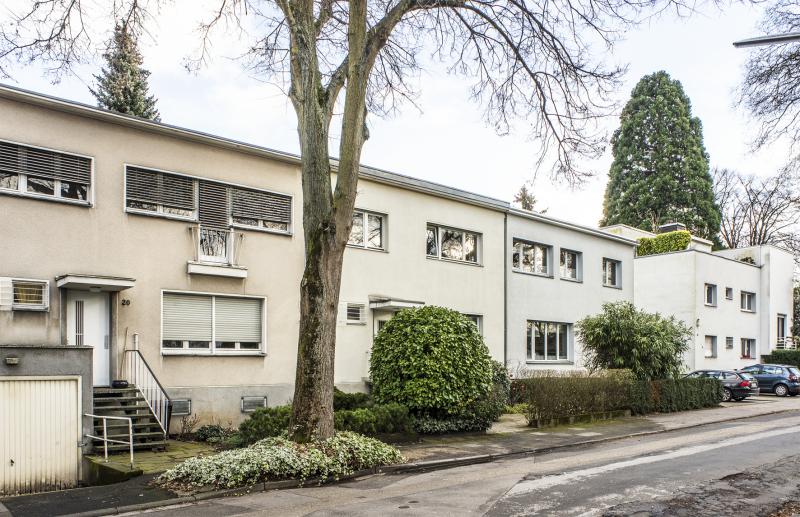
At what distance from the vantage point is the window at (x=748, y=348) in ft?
133

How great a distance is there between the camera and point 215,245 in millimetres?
17422

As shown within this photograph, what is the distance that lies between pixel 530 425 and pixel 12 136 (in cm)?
1366

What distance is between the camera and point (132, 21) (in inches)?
526

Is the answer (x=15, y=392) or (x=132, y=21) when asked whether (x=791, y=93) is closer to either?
(x=132, y=21)

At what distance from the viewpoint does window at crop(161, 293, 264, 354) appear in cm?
1652

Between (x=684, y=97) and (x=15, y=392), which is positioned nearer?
(x=15, y=392)

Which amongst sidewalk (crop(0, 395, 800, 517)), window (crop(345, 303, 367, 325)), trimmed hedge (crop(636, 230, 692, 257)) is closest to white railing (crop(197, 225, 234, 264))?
window (crop(345, 303, 367, 325))

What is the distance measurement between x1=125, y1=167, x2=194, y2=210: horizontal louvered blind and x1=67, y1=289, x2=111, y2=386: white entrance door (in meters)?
2.38

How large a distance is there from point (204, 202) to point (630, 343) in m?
14.3

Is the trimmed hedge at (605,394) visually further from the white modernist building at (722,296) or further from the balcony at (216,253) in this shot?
the white modernist building at (722,296)

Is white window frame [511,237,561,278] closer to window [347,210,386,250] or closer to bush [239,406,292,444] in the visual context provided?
window [347,210,386,250]

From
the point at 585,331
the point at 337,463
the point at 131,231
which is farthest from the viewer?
the point at 585,331

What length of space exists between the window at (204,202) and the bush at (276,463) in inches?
277

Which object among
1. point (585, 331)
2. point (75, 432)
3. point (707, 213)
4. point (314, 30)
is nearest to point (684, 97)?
point (707, 213)
